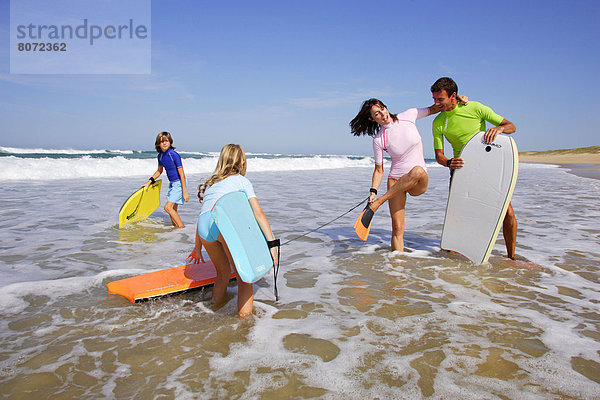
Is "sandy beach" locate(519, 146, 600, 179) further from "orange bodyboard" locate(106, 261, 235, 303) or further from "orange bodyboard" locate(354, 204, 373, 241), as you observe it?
"orange bodyboard" locate(106, 261, 235, 303)

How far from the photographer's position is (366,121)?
15.6 ft

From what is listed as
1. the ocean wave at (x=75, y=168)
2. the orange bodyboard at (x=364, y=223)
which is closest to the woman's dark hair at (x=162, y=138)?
the orange bodyboard at (x=364, y=223)

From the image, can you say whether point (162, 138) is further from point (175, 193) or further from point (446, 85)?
point (446, 85)

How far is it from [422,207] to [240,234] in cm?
677

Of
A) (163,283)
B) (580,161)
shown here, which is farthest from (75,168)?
(580,161)

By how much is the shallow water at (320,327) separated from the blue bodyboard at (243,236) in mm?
468

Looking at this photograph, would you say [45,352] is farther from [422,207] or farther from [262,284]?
[422,207]

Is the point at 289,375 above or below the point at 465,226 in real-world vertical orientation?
below

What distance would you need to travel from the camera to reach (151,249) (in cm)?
527

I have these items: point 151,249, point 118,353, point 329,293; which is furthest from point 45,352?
point 151,249

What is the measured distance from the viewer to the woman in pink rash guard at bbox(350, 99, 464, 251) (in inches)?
177

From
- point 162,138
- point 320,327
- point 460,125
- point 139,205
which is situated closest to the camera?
point 320,327

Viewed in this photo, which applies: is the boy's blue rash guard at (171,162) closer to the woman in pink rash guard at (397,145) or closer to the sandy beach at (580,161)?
the woman in pink rash guard at (397,145)

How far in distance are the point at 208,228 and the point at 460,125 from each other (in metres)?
3.29
